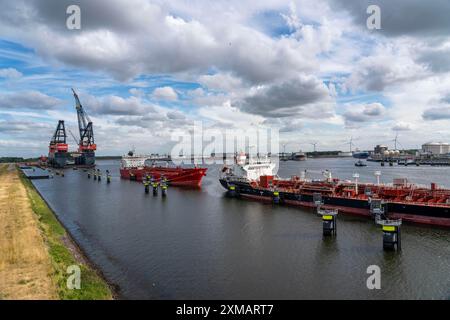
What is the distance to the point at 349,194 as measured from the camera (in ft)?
137

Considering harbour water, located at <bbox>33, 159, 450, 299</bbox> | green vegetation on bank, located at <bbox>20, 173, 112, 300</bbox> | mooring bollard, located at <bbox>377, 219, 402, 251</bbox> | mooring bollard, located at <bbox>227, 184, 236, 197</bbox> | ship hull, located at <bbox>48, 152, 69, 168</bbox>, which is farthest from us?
ship hull, located at <bbox>48, 152, 69, 168</bbox>

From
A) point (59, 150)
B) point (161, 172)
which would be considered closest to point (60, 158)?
point (59, 150)

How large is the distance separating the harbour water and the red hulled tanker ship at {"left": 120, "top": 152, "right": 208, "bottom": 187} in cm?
3398

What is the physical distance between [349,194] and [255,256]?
22197 millimetres

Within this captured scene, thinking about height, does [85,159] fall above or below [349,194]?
above

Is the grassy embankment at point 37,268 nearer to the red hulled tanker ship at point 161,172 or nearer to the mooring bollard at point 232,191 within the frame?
the mooring bollard at point 232,191

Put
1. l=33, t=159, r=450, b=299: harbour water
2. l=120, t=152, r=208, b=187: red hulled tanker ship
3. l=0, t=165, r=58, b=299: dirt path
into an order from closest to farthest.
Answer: l=0, t=165, r=58, b=299: dirt path, l=33, t=159, r=450, b=299: harbour water, l=120, t=152, r=208, b=187: red hulled tanker ship

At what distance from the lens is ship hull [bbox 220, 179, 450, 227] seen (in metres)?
31.8

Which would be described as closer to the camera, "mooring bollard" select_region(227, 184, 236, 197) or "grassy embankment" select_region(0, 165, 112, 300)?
"grassy embankment" select_region(0, 165, 112, 300)

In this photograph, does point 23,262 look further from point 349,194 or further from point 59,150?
point 59,150

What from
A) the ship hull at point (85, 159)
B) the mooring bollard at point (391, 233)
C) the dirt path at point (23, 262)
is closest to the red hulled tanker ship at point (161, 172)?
the dirt path at point (23, 262)

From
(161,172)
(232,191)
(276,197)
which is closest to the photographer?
(276,197)

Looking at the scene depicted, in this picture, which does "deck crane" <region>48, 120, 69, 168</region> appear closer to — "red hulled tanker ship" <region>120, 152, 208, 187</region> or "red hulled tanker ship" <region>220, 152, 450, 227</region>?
"red hulled tanker ship" <region>120, 152, 208, 187</region>

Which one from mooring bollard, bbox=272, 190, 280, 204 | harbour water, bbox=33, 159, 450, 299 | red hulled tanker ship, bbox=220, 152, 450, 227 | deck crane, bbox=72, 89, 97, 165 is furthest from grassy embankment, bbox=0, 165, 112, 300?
deck crane, bbox=72, 89, 97, 165
